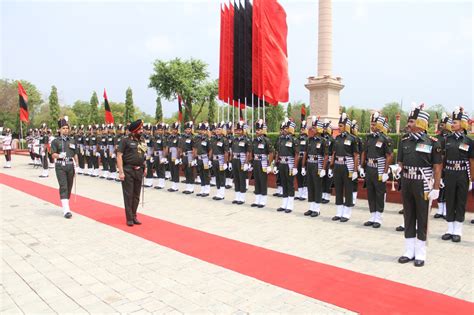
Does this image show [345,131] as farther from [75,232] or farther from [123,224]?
[75,232]

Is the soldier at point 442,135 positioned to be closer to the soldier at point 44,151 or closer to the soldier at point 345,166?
the soldier at point 345,166

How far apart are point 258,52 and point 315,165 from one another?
233 inches

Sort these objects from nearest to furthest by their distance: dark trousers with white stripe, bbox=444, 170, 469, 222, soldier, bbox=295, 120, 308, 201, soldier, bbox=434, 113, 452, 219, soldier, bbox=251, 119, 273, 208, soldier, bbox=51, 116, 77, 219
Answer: dark trousers with white stripe, bbox=444, 170, 469, 222 → soldier, bbox=434, 113, 452, 219 → soldier, bbox=51, 116, 77, 219 → soldier, bbox=251, 119, 273, 208 → soldier, bbox=295, 120, 308, 201

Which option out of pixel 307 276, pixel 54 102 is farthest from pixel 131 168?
pixel 54 102

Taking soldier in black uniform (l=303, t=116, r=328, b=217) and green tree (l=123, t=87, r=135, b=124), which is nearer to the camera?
soldier in black uniform (l=303, t=116, r=328, b=217)

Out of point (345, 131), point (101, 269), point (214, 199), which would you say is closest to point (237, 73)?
point (214, 199)

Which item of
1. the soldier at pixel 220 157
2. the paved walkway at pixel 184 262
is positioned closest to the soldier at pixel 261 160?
the paved walkway at pixel 184 262

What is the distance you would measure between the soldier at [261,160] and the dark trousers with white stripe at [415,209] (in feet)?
14.3

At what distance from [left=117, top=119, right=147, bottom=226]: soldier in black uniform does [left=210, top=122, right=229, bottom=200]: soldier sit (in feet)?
11.1

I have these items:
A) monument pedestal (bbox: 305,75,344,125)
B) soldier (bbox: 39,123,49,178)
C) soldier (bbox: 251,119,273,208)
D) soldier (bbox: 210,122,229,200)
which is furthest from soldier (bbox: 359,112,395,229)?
monument pedestal (bbox: 305,75,344,125)

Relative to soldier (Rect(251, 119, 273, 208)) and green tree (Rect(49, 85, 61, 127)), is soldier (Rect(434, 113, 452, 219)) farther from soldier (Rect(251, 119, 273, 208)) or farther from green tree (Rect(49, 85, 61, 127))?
green tree (Rect(49, 85, 61, 127))

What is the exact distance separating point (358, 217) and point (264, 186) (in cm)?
245

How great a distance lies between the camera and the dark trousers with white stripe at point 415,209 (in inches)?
213

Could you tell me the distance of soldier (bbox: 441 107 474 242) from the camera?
22.0ft
